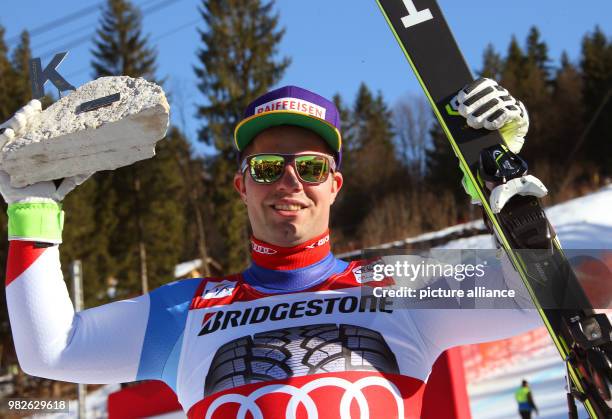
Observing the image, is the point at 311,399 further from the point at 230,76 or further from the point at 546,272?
the point at 230,76

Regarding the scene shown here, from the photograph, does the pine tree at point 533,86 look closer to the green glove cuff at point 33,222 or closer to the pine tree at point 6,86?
the pine tree at point 6,86

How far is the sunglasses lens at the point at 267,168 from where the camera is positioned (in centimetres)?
216

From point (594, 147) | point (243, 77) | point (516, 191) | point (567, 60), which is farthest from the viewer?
point (567, 60)

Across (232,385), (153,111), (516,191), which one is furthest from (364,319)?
(153,111)

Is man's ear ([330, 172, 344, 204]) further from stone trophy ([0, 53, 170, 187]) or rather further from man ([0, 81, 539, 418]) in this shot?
stone trophy ([0, 53, 170, 187])

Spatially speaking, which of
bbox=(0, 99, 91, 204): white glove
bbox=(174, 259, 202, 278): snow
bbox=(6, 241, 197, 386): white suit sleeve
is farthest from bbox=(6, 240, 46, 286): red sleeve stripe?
bbox=(174, 259, 202, 278): snow

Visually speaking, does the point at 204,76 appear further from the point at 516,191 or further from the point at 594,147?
the point at 516,191

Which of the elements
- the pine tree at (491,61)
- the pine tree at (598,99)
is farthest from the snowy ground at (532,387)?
the pine tree at (491,61)

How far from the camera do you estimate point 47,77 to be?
237 centimetres

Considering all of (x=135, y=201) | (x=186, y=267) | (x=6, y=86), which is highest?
(x=6, y=86)

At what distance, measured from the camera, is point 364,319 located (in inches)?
81.7

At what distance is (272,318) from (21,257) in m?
0.76

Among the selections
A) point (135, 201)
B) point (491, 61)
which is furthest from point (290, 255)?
point (491, 61)

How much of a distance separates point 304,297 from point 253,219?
1.00ft
